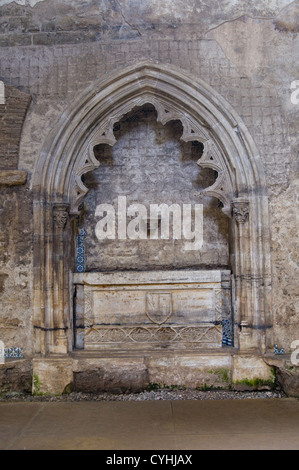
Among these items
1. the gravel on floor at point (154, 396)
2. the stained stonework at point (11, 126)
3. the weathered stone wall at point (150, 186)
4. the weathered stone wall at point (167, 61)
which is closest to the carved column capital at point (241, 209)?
the weathered stone wall at point (167, 61)

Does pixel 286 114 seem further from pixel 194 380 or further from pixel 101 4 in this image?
pixel 194 380

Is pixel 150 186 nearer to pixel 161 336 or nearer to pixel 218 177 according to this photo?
pixel 218 177

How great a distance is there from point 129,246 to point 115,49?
2.16 meters

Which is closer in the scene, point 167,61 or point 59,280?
point 59,280

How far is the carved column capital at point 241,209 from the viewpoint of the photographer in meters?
4.54

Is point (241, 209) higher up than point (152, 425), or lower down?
higher up

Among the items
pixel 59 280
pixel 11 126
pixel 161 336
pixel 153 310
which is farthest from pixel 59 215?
pixel 161 336

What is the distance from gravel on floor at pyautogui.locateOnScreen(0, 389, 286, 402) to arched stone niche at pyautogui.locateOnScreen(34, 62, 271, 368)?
423 mm

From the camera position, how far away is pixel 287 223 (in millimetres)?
4566

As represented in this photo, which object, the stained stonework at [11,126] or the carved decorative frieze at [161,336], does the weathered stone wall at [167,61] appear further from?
the carved decorative frieze at [161,336]

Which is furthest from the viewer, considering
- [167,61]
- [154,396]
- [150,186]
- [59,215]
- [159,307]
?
[150,186]

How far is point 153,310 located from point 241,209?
1.43 metres

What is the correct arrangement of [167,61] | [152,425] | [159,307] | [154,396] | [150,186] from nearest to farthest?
[152,425] < [154,396] < [167,61] < [159,307] < [150,186]

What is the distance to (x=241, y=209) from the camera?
4547 mm
